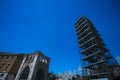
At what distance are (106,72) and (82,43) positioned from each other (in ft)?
65.4

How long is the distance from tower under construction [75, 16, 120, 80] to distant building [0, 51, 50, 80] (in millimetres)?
20414

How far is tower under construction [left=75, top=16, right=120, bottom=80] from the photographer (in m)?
33.8

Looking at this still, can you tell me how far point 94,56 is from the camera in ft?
134

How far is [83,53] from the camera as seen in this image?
149 feet

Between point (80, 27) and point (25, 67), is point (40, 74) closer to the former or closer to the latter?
point (25, 67)

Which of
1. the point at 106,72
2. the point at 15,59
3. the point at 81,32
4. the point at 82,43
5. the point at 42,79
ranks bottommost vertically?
the point at 42,79

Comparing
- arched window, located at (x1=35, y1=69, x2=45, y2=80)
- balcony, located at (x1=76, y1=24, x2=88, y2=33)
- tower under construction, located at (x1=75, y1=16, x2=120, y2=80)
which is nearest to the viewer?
tower under construction, located at (x1=75, y1=16, x2=120, y2=80)

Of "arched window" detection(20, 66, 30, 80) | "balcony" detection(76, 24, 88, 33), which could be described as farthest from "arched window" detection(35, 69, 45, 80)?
"balcony" detection(76, 24, 88, 33)

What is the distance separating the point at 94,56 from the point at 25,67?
33589 mm

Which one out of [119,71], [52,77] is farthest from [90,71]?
[52,77]

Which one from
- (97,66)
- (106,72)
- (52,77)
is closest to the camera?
(106,72)

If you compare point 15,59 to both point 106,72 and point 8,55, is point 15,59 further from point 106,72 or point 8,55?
point 106,72

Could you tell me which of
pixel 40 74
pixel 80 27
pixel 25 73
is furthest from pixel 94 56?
pixel 25 73

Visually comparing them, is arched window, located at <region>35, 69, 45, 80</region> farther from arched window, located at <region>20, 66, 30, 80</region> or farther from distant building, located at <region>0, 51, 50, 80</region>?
arched window, located at <region>20, 66, 30, 80</region>
